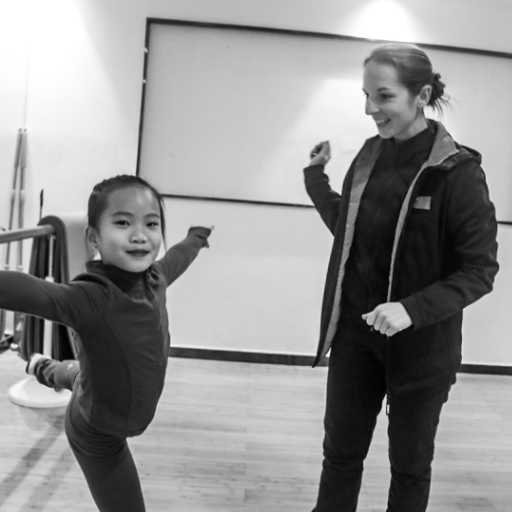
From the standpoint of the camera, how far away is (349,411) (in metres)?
1.44

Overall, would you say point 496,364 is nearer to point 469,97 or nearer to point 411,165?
point 469,97

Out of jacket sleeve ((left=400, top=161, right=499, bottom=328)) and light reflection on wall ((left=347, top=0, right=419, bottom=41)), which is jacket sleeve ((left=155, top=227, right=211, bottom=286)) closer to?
jacket sleeve ((left=400, top=161, right=499, bottom=328))

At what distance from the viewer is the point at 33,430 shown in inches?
89.9

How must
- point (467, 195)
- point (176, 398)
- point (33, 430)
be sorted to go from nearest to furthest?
point (467, 195) → point (33, 430) → point (176, 398)

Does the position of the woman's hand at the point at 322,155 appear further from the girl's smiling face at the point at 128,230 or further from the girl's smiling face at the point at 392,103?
the girl's smiling face at the point at 128,230

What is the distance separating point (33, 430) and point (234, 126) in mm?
1922

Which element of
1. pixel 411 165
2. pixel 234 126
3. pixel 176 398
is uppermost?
pixel 234 126

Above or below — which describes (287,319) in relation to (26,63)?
below

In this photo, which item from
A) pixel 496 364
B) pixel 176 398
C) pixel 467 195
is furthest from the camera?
pixel 496 364

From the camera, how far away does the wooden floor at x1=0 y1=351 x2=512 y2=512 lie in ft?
6.18

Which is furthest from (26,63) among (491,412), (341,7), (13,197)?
(491,412)

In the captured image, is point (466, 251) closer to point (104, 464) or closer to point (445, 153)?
point (445, 153)

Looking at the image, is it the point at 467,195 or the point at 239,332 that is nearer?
the point at 467,195

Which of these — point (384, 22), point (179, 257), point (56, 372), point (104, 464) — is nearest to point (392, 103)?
point (179, 257)
